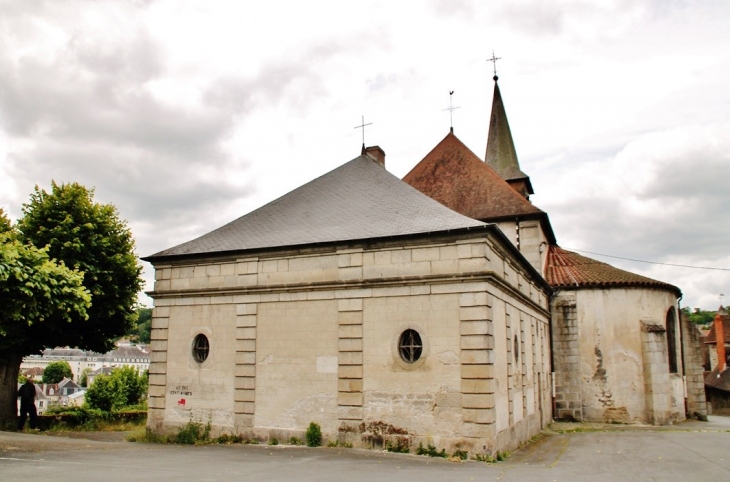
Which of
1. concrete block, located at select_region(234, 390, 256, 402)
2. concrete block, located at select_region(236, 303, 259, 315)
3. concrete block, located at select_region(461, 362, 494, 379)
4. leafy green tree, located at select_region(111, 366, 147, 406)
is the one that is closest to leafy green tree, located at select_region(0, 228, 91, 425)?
concrete block, located at select_region(236, 303, 259, 315)

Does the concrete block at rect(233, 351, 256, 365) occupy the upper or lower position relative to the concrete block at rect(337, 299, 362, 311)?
lower

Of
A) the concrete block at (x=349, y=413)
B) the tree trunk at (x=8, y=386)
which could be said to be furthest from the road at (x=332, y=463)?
the tree trunk at (x=8, y=386)

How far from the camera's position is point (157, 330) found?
15.6 meters

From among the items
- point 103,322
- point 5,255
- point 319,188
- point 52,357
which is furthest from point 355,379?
point 52,357

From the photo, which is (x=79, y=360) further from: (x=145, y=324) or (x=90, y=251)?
(x=90, y=251)

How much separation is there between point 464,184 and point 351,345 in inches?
480

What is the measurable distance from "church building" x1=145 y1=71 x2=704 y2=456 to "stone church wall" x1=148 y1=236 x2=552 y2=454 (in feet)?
0.10

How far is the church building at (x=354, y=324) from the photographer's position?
1227 centimetres

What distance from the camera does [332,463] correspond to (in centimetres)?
1094

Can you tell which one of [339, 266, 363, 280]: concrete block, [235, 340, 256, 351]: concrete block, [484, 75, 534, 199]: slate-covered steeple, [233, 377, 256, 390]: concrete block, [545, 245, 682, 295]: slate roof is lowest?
[233, 377, 256, 390]: concrete block

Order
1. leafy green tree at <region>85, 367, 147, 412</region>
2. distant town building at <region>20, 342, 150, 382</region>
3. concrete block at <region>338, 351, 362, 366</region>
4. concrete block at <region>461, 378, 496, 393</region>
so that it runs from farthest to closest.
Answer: distant town building at <region>20, 342, 150, 382</region>, leafy green tree at <region>85, 367, 147, 412</region>, concrete block at <region>338, 351, 362, 366</region>, concrete block at <region>461, 378, 496, 393</region>

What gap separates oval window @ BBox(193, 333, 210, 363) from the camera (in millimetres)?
15016

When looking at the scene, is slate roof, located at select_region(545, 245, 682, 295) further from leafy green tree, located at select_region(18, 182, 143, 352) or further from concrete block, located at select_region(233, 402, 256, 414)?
leafy green tree, located at select_region(18, 182, 143, 352)

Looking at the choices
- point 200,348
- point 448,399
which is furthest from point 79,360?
point 448,399
